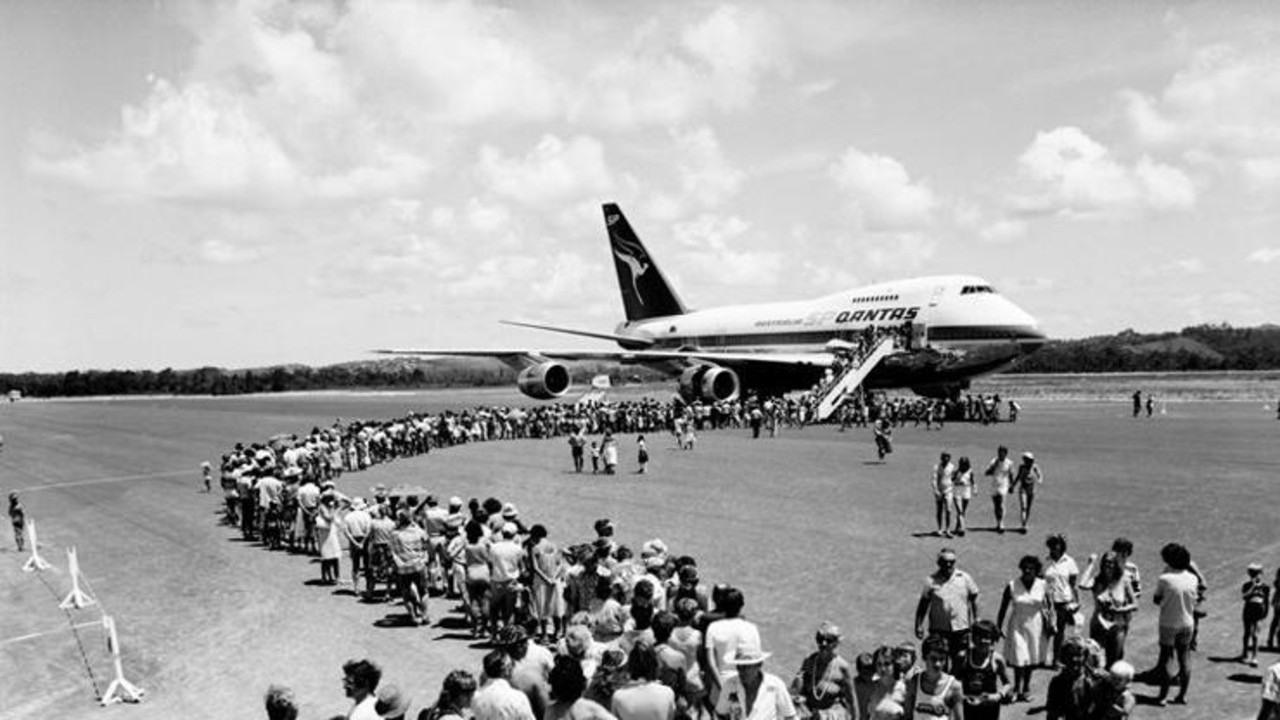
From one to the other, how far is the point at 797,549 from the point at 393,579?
20.2ft

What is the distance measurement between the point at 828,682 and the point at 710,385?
113 feet

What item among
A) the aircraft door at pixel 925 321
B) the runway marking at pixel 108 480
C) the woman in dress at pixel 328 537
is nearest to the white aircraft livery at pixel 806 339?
the aircraft door at pixel 925 321

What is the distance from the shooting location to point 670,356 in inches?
1769

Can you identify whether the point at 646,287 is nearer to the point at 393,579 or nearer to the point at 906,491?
the point at 906,491

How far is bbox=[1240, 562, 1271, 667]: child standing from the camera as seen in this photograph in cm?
931

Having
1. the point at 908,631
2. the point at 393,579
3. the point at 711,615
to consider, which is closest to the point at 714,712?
the point at 711,615

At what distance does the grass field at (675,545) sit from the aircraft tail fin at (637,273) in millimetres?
23128

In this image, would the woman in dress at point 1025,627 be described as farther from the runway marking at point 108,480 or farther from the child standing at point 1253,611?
the runway marking at point 108,480

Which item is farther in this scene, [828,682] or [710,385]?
[710,385]

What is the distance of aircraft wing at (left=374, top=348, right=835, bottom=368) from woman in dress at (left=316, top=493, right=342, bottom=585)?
28.3 m

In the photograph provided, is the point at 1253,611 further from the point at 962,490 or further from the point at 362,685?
the point at 362,685

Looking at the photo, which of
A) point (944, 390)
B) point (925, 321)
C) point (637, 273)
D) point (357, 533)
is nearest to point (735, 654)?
point (357, 533)

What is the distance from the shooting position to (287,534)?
18.6 metres

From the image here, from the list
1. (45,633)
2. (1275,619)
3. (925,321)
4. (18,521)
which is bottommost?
(45,633)
